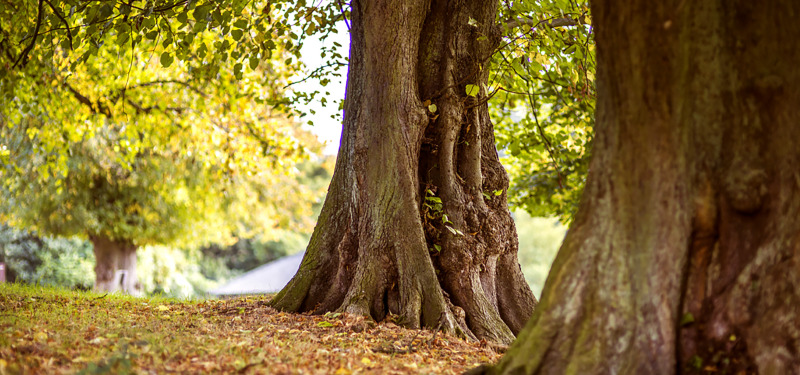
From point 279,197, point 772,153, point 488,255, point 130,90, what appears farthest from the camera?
point 279,197

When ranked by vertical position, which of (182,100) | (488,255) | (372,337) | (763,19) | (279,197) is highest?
(182,100)

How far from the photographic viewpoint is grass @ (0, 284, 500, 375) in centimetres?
319

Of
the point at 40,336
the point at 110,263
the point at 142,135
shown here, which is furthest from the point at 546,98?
the point at 110,263

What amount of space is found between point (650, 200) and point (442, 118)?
3.01 metres

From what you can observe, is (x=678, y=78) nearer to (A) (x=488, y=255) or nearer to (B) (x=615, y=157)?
(B) (x=615, y=157)

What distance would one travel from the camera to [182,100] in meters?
13.1

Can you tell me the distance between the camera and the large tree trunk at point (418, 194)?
16.8ft

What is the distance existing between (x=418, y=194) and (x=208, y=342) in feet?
7.48

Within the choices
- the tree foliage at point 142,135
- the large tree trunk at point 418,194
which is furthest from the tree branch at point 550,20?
the tree foliage at point 142,135

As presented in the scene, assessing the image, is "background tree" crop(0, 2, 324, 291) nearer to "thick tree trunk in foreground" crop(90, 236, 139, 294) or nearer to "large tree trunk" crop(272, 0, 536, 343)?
"thick tree trunk in foreground" crop(90, 236, 139, 294)

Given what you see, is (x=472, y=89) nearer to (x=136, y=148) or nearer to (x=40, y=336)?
(x=40, y=336)

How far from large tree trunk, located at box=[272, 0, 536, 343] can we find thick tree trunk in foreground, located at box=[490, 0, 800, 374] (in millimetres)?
2289

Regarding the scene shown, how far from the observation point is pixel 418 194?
539cm

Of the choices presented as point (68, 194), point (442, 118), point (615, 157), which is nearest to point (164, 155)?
point (68, 194)
